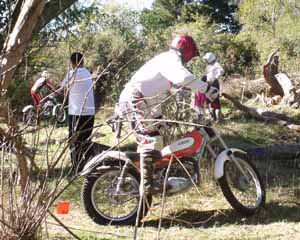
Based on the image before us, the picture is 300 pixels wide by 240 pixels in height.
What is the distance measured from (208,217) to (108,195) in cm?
107

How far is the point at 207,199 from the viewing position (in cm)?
701

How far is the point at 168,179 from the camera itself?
610cm

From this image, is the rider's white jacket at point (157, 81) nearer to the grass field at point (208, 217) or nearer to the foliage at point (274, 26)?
the grass field at point (208, 217)

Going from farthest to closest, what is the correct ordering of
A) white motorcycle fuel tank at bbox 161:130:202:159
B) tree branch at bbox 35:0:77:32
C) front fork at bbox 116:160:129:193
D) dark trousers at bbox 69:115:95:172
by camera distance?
tree branch at bbox 35:0:77:32 → white motorcycle fuel tank at bbox 161:130:202:159 → front fork at bbox 116:160:129:193 → dark trousers at bbox 69:115:95:172

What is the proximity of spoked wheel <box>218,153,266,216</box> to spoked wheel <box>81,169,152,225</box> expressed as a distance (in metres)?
0.89

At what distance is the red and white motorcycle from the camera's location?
19.7 ft

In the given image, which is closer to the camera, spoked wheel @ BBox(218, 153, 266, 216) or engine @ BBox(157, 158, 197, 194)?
engine @ BBox(157, 158, 197, 194)

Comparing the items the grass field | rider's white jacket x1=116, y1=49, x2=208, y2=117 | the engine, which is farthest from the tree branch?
the engine

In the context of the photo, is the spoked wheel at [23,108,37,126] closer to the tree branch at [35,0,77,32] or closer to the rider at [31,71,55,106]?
the rider at [31,71,55,106]

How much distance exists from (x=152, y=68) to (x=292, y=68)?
19.7 m

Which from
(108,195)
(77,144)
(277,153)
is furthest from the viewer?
(277,153)

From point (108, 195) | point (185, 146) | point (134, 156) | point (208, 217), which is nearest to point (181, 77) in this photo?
point (185, 146)

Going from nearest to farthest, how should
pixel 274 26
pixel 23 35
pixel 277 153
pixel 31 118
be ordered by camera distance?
pixel 31 118, pixel 23 35, pixel 277 153, pixel 274 26

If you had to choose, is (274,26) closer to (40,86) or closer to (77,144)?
(40,86)
